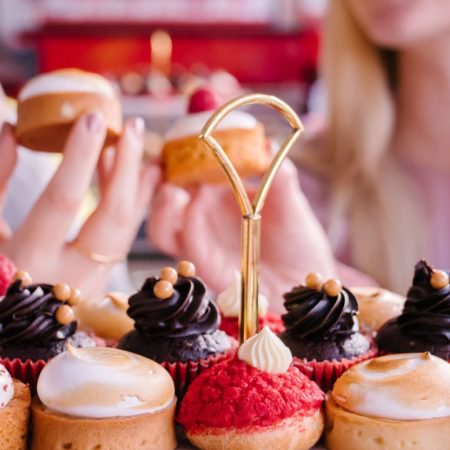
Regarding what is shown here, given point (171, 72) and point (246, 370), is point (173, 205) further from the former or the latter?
point (171, 72)

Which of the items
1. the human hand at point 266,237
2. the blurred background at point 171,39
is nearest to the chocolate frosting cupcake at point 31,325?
the human hand at point 266,237

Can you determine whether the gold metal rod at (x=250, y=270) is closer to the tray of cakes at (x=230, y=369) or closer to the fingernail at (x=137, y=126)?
the tray of cakes at (x=230, y=369)

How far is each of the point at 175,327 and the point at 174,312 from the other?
20mm

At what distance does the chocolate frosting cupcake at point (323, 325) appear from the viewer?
1.02 meters

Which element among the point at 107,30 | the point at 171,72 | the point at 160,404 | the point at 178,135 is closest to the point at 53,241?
the point at 178,135

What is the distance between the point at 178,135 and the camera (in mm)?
1651

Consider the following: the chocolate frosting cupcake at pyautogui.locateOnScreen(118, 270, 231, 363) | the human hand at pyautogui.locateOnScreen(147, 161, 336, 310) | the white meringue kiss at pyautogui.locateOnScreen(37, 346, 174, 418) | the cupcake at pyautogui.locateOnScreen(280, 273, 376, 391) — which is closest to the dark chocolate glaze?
the cupcake at pyautogui.locateOnScreen(280, 273, 376, 391)

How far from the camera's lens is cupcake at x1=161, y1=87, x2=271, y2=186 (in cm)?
162

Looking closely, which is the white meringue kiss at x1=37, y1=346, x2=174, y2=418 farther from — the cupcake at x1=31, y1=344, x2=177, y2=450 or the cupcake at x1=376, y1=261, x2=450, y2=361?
the cupcake at x1=376, y1=261, x2=450, y2=361

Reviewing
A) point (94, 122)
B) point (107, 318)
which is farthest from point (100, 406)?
point (94, 122)

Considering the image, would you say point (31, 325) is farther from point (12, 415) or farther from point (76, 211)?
point (76, 211)

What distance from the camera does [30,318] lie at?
1.00m

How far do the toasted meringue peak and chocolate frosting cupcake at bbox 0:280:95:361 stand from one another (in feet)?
1.15

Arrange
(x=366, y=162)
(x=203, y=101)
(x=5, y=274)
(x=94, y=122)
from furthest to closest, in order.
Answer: (x=366, y=162), (x=203, y=101), (x=94, y=122), (x=5, y=274)
